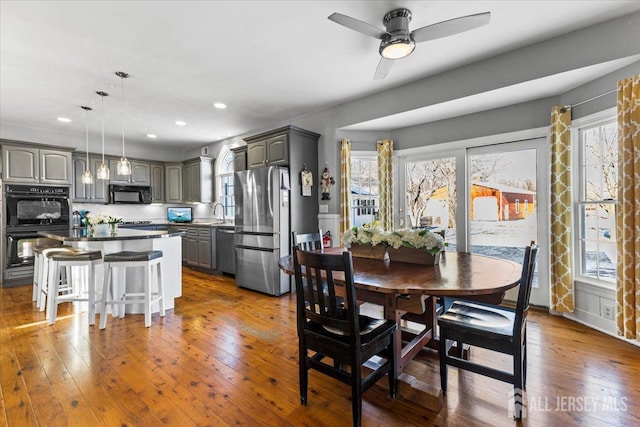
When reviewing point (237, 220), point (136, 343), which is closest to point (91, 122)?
point (237, 220)

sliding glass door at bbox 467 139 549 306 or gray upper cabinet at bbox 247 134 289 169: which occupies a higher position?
gray upper cabinet at bbox 247 134 289 169

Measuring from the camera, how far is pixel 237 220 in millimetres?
4520

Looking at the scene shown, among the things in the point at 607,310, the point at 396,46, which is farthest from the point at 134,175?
the point at 607,310

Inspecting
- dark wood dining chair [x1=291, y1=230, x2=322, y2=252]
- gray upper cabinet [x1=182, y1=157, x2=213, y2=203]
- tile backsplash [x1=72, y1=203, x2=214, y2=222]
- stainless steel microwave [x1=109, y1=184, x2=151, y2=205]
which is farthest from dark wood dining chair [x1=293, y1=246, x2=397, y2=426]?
stainless steel microwave [x1=109, y1=184, x2=151, y2=205]

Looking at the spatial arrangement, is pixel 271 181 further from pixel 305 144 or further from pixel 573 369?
pixel 573 369

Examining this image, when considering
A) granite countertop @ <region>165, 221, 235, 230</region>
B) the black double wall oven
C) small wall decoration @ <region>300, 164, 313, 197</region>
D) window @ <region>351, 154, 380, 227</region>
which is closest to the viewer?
small wall decoration @ <region>300, 164, 313, 197</region>

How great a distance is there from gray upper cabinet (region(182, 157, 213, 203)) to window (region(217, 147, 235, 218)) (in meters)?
0.23

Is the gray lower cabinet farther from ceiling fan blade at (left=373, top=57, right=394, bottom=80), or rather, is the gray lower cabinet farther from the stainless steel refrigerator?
ceiling fan blade at (left=373, top=57, right=394, bottom=80)

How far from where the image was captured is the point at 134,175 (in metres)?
6.31

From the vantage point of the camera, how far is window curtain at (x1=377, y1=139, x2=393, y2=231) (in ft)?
14.0

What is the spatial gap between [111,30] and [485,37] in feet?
10.5

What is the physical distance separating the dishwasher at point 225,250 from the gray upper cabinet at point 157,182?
2.27 m

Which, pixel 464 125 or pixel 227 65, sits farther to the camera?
pixel 464 125

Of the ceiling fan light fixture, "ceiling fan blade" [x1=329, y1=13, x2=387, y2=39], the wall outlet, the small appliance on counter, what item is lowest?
the wall outlet
